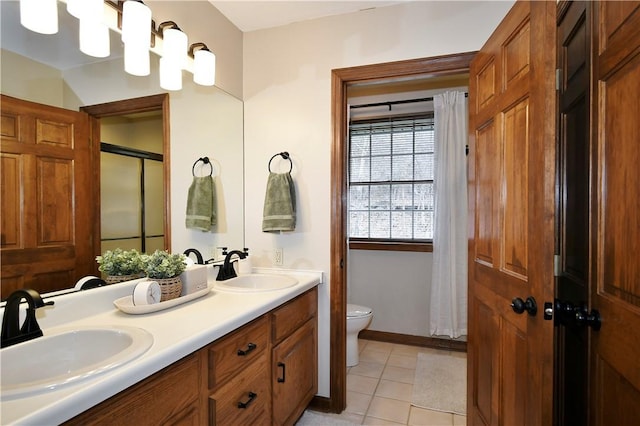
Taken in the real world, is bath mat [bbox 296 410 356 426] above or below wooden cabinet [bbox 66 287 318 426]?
below

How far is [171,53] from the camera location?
1.66 metres

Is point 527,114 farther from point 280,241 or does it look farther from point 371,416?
point 371,416

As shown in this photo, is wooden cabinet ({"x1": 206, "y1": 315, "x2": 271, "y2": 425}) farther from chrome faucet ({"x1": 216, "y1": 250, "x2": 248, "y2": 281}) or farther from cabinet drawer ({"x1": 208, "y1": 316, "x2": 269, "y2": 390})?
chrome faucet ({"x1": 216, "y1": 250, "x2": 248, "y2": 281})

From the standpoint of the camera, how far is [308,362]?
2.00 m

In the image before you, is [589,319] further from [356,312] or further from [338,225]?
[356,312]

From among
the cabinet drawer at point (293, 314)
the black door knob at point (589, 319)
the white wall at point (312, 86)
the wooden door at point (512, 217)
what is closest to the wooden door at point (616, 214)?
the black door knob at point (589, 319)

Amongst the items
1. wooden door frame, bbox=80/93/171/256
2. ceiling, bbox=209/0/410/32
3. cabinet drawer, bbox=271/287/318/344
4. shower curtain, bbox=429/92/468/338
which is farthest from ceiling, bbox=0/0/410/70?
cabinet drawer, bbox=271/287/318/344

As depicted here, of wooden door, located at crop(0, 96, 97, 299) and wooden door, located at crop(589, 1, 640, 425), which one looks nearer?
wooden door, located at crop(589, 1, 640, 425)

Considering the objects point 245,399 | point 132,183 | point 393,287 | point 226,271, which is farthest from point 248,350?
point 393,287

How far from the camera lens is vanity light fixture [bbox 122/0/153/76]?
1.42 m

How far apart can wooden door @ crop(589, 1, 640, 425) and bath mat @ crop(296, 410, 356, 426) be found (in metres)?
1.31

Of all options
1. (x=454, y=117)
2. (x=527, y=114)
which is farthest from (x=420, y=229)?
(x=527, y=114)

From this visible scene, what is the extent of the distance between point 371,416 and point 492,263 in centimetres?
126

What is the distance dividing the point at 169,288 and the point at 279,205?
2.88 feet
